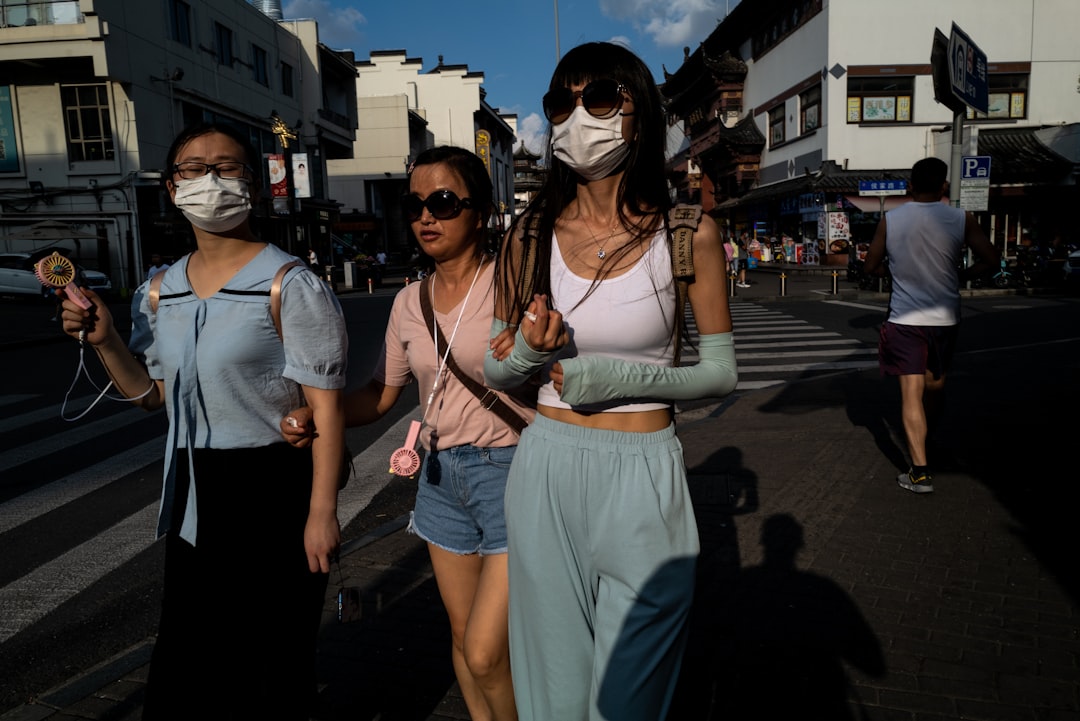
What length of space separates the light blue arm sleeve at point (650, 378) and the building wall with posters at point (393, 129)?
144ft

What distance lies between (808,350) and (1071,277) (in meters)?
13.0

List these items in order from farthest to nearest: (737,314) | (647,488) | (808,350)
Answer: (737,314)
(808,350)
(647,488)

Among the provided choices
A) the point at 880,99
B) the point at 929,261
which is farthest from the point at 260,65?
the point at 929,261

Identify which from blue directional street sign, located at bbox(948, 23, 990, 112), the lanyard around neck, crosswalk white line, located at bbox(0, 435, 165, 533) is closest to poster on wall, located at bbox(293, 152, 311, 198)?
blue directional street sign, located at bbox(948, 23, 990, 112)

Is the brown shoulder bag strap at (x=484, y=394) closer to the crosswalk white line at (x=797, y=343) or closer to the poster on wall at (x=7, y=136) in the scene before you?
the crosswalk white line at (x=797, y=343)

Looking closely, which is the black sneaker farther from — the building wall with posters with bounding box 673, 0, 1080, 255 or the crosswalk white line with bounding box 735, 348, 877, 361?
the building wall with posters with bounding box 673, 0, 1080, 255

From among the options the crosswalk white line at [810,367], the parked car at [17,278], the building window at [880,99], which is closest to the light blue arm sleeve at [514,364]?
the crosswalk white line at [810,367]

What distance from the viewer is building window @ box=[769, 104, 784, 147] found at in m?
38.3

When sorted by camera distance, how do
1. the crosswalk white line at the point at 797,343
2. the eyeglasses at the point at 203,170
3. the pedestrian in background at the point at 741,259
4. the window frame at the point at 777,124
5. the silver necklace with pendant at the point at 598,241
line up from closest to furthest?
the silver necklace with pendant at the point at 598,241 < the eyeglasses at the point at 203,170 < the crosswalk white line at the point at 797,343 < the pedestrian in background at the point at 741,259 < the window frame at the point at 777,124

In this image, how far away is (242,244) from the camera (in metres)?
2.37

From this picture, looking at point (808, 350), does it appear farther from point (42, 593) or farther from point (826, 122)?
point (826, 122)

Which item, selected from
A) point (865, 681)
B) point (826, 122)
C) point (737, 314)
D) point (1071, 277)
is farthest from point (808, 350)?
point (826, 122)

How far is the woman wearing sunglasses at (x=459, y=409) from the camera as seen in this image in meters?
2.40

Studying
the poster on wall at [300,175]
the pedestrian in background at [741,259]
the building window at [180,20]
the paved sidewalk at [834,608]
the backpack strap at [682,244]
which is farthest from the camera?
the poster on wall at [300,175]
